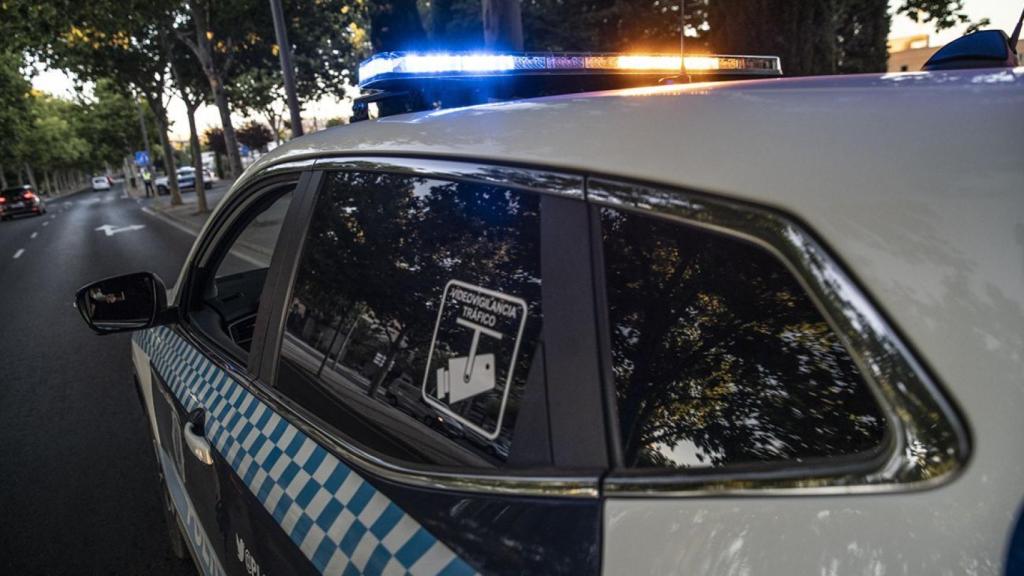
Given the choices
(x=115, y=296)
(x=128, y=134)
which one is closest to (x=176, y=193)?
(x=115, y=296)

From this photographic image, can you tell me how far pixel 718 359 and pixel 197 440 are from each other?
147 cm

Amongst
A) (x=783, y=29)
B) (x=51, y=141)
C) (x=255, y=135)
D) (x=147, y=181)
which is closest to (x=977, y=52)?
(x=783, y=29)

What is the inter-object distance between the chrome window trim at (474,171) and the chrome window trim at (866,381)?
18cm

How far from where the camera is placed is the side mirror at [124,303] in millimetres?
2113

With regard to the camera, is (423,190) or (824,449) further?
(423,190)

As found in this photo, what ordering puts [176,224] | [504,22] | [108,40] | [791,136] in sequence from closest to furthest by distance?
[791,136] → [504,22] → [108,40] → [176,224]

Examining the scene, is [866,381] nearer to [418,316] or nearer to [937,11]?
[418,316]

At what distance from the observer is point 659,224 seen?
33.5 inches

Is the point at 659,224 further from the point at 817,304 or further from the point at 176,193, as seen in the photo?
the point at 176,193

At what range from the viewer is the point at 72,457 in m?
3.97

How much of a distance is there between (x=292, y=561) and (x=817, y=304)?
3.68ft

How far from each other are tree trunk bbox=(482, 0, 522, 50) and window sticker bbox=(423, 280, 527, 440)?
4939 mm

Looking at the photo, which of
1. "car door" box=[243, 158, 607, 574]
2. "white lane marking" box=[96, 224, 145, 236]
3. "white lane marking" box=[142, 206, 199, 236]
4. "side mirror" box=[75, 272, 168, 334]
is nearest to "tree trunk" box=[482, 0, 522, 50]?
"side mirror" box=[75, 272, 168, 334]

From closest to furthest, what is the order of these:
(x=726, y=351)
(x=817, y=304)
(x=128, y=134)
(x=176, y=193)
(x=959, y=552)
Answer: (x=959, y=552), (x=817, y=304), (x=726, y=351), (x=176, y=193), (x=128, y=134)
